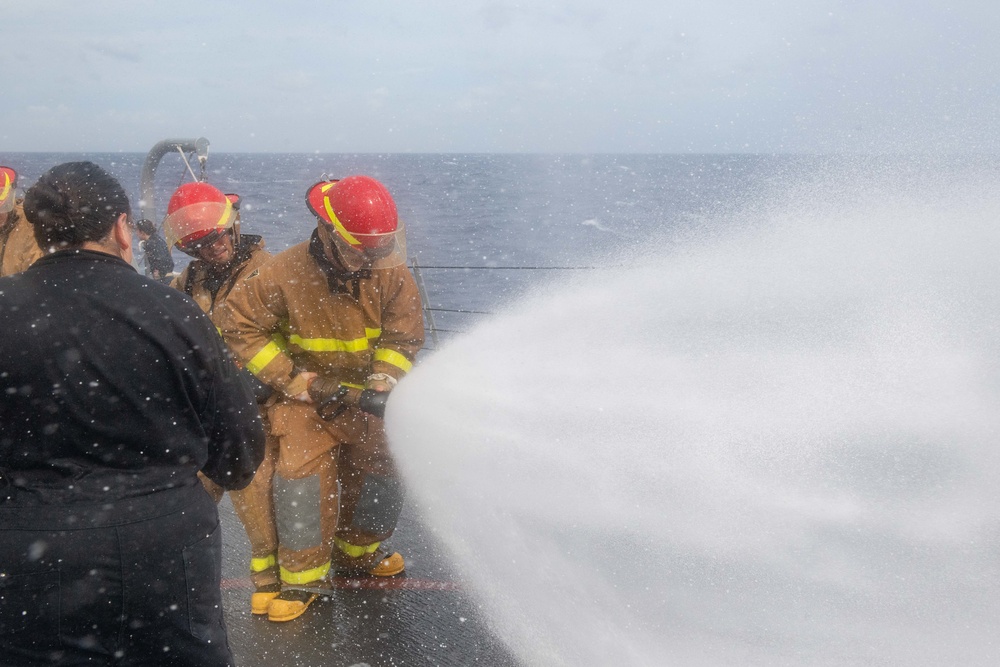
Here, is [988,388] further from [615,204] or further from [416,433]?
[615,204]

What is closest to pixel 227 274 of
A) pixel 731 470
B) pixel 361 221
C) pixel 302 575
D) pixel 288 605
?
pixel 361 221

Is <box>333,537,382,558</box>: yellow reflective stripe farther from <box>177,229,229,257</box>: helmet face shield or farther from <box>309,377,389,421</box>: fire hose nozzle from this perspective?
<box>177,229,229,257</box>: helmet face shield

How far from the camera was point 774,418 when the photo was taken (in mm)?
3576

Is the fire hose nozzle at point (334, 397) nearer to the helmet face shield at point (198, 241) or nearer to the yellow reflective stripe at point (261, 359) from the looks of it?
the yellow reflective stripe at point (261, 359)

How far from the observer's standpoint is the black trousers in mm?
1756

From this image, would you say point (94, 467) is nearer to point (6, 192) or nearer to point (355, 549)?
point (355, 549)

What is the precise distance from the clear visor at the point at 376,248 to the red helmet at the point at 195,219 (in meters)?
0.65

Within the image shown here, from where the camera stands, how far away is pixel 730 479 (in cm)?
342

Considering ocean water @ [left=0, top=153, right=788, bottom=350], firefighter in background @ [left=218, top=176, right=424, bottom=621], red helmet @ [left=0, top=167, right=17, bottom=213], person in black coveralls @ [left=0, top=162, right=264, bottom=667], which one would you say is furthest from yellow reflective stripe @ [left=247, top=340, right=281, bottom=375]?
ocean water @ [left=0, top=153, right=788, bottom=350]

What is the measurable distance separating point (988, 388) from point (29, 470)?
378cm

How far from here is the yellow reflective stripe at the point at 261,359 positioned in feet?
11.3


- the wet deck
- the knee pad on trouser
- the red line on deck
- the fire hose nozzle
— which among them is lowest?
the red line on deck

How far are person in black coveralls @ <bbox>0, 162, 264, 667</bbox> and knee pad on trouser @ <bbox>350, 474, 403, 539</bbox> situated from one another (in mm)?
1842

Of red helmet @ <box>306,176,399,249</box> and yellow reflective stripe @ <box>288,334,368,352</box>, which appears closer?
red helmet @ <box>306,176,399,249</box>
